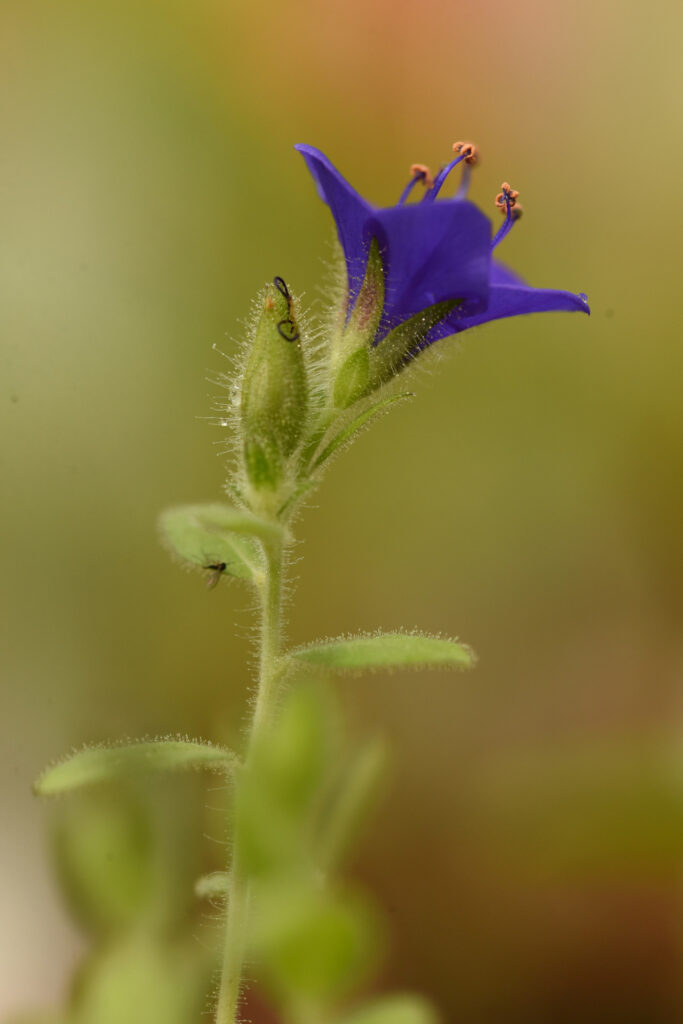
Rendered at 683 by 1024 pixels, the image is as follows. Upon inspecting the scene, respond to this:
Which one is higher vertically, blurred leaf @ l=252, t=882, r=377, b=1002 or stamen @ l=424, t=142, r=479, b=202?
stamen @ l=424, t=142, r=479, b=202

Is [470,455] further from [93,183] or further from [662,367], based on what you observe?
[93,183]

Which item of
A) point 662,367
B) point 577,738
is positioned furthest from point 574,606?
point 662,367

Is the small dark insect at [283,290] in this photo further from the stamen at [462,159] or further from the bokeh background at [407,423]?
the bokeh background at [407,423]

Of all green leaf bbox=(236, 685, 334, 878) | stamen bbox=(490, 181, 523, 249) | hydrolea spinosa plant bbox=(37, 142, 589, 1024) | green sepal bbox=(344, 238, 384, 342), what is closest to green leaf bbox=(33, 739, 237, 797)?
hydrolea spinosa plant bbox=(37, 142, 589, 1024)

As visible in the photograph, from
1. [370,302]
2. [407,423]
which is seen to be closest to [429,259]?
[370,302]

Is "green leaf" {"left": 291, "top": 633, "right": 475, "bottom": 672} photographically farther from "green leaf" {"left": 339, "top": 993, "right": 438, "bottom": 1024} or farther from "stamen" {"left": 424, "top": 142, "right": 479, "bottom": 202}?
"stamen" {"left": 424, "top": 142, "right": 479, "bottom": 202}

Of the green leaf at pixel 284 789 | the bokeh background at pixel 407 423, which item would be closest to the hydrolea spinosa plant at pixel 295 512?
the green leaf at pixel 284 789
